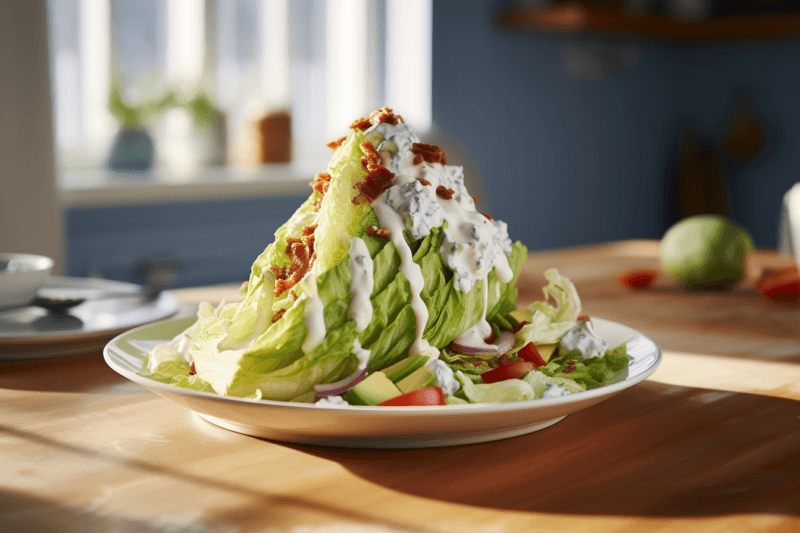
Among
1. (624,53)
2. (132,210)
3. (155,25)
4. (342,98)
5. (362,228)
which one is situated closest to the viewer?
(362,228)

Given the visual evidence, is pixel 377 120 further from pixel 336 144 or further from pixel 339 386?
pixel 339 386

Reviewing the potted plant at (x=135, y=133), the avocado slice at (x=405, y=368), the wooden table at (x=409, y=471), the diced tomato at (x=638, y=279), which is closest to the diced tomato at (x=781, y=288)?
the diced tomato at (x=638, y=279)

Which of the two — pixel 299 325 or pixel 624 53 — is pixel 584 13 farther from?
pixel 299 325

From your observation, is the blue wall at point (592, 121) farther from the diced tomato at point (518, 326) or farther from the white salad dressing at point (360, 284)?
the white salad dressing at point (360, 284)

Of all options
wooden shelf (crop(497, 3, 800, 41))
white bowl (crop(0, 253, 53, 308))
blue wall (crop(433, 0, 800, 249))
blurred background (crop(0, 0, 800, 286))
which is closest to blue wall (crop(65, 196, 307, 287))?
blurred background (crop(0, 0, 800, 286))

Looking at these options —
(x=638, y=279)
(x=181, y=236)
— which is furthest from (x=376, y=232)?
(x=181, y=236)

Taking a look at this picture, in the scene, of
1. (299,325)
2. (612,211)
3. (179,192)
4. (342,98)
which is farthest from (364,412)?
(612,211)

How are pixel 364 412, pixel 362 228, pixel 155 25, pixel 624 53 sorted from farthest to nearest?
1. pixel 624 53
2. pixel 155 25
3. pixel 362 228
4. pixel 364 412
